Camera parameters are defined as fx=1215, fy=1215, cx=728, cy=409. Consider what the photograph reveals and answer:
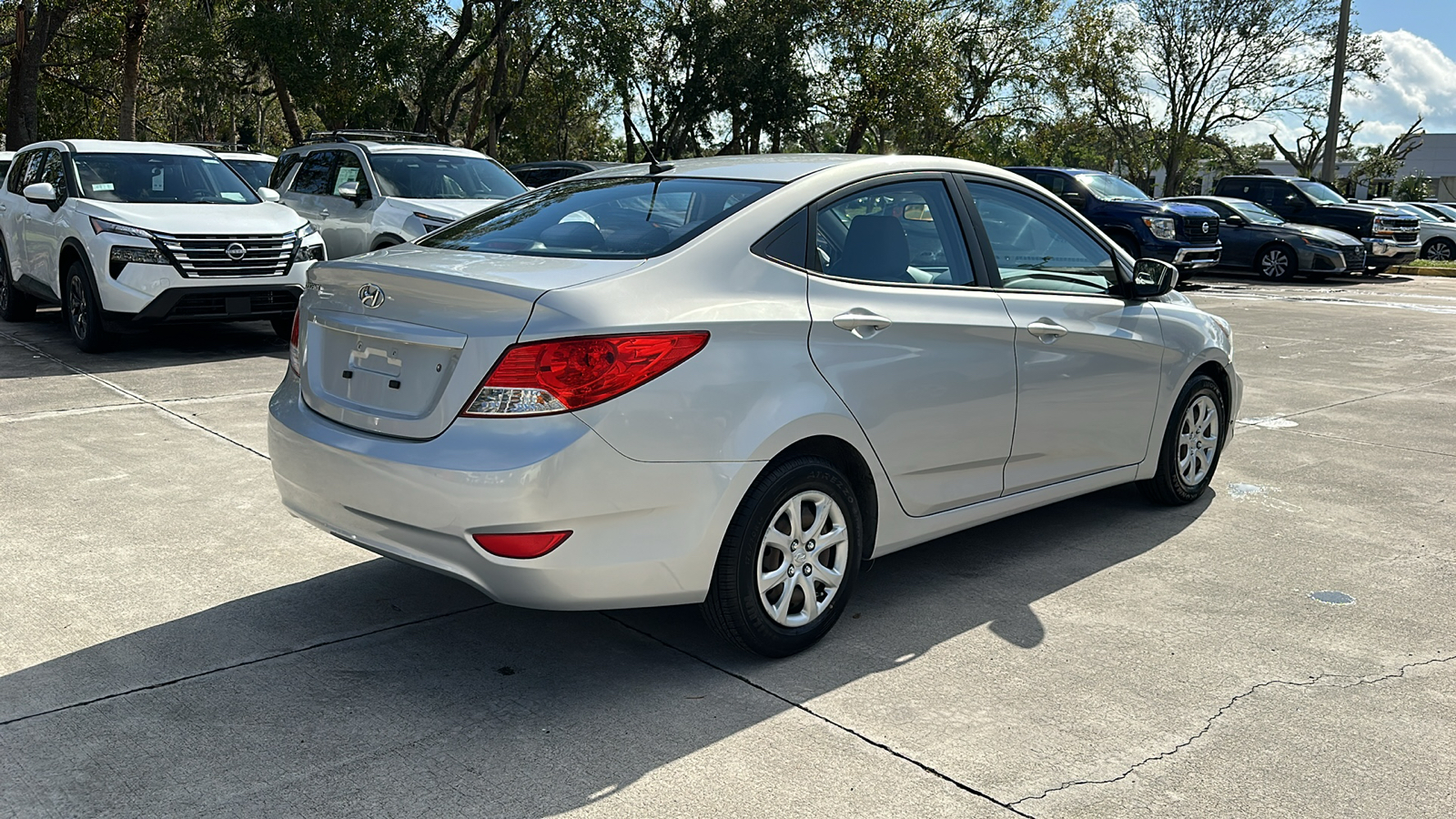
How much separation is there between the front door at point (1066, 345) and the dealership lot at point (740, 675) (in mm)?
474

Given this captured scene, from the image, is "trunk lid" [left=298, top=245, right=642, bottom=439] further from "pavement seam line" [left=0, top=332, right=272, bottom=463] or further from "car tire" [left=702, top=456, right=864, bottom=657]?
"pavement seam line" [left=0, top=332, right=272, bottom=463]

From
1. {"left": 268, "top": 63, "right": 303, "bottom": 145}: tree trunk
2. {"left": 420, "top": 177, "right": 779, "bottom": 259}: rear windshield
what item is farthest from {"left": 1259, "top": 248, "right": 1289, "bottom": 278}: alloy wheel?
{"left": 268, "top": 63, "right": 303, "bottom": 145}: tree trunk

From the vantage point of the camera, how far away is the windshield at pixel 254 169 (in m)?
16.0

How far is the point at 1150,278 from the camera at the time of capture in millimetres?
5395

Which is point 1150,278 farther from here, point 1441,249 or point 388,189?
point 1441,249

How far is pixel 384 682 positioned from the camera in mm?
3736

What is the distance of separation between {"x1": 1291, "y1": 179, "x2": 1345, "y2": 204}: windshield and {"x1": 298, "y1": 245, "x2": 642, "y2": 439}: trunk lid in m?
23.9

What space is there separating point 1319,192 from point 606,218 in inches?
950

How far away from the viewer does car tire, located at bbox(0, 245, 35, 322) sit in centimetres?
1168

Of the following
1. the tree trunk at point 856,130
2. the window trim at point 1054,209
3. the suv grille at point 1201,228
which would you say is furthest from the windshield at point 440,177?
the tree trunk at point 856,130

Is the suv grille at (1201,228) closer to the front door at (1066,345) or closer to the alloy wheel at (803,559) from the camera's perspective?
the front door at (1066,345)

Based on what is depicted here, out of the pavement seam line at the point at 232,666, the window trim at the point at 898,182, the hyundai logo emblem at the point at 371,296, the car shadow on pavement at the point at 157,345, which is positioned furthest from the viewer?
the car shadow on pavement at the point at 157,345

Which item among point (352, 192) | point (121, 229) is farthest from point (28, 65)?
point (121, 229)

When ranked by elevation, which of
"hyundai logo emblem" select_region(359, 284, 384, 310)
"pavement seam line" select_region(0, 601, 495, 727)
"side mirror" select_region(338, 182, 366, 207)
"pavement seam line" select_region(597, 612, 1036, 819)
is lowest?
"pavement seam line" select_region(597, 612, 1036, 819)
